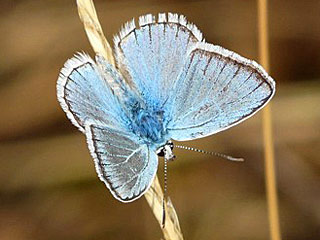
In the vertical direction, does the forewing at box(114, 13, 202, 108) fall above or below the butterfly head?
above

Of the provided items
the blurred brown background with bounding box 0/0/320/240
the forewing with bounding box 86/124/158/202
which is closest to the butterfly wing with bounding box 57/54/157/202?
the forewing with bounding box 86/124/158/202

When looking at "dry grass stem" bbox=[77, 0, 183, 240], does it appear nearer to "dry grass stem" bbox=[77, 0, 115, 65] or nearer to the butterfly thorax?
"dry grass stem" bbox=[77, 0, 115, 65]

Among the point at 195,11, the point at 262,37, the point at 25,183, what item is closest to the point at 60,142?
the point at 25,183

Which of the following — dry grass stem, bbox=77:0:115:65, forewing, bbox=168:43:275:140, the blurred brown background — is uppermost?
dry grass stem, bbox=77:0:115:65

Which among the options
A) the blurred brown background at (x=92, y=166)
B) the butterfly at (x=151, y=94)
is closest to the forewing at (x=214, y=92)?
the butterfly at (x=151, y=94)

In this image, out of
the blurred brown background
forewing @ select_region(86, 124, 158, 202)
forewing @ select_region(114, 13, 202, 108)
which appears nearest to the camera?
forewing @ select_region(86, 124, 158, 202)

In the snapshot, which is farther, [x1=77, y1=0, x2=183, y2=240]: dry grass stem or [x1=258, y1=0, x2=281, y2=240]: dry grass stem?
[x1=258, y1=0, x2=281, y2=240]: dry grass stem

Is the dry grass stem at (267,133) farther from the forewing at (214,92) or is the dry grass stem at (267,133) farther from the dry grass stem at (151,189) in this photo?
the dry grass stem at (151,189)
